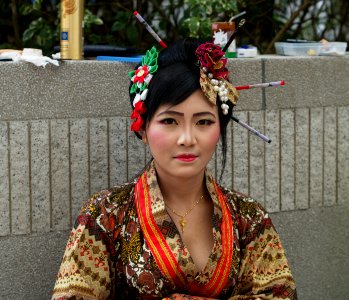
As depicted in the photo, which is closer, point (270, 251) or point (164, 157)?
point (164, 157)

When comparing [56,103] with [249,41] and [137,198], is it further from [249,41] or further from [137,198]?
[249,41]

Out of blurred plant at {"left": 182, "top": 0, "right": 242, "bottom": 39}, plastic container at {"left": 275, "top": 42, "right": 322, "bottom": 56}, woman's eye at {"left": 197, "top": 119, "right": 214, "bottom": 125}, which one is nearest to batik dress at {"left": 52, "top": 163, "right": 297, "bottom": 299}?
woman's eye at {"left": 197, "top": 119, "right": 214, "bottom": 125}

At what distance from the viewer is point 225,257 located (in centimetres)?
327

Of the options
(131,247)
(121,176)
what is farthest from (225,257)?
→ (121,176)

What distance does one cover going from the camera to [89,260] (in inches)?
126

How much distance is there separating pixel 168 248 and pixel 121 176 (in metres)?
0.79

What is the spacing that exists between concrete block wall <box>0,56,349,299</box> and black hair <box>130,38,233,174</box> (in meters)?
0.63

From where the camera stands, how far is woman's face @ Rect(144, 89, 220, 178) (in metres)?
3.13

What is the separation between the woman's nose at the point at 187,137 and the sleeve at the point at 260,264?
1.55ft

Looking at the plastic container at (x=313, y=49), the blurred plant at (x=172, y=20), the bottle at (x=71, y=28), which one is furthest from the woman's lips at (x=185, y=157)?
the blurred plant at (x=172, y=20)

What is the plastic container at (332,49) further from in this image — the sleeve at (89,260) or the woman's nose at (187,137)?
the sleeve at (89,260)

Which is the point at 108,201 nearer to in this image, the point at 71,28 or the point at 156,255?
the point at 156,255

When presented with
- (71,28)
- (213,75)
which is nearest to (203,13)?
(71,28)

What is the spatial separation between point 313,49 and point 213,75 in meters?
1.47
